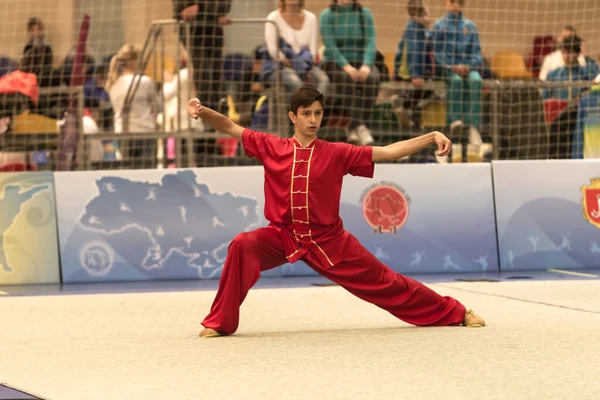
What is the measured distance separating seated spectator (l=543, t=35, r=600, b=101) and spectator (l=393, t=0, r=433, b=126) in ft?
5.19

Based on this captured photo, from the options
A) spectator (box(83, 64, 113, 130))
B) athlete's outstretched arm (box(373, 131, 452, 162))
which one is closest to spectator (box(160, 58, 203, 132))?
spectator (box(83, 64, 113, 130))

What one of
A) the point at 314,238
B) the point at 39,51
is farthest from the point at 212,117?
the point at 39,51

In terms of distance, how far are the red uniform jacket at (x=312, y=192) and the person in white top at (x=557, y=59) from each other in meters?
6.47

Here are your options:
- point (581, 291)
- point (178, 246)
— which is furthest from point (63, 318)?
point (581, 291)

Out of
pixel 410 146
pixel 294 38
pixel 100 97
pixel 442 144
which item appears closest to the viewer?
pixel 442 144

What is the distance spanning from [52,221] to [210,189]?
4.94 ft

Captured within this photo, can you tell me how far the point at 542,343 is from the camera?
6.05 meters

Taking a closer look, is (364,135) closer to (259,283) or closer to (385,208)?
(385,208)

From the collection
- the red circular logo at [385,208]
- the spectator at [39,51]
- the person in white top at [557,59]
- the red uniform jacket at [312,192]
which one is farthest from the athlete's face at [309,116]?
the person in white top at [557,59]

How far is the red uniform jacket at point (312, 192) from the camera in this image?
6742 millimetres

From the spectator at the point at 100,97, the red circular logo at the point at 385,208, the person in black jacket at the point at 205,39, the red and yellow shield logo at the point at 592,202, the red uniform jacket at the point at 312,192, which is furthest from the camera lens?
the spectator at the point at 100,97

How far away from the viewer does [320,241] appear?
6762mm

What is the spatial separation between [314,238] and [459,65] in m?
5.62

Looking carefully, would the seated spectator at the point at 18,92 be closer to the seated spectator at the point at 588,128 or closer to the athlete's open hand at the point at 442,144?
the seated spectator at the point at 588,128
